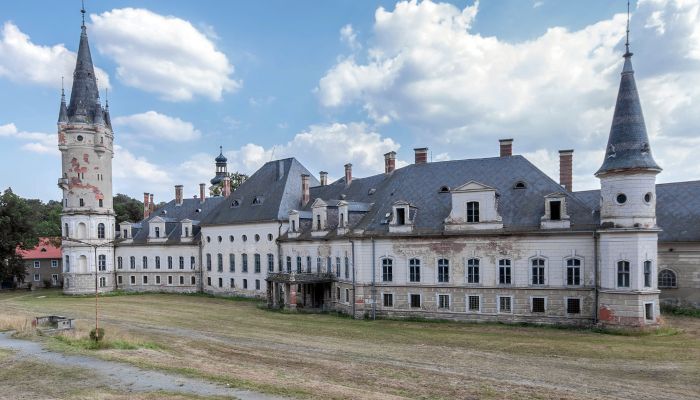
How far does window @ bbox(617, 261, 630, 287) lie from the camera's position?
26.6 metres

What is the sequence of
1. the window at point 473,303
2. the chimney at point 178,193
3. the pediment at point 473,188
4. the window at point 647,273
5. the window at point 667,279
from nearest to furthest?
the window at point 647,273 → the pediment at point 473,188 → the window at point 473,303 → the window at point 667,279 → the chimney at point 178,193

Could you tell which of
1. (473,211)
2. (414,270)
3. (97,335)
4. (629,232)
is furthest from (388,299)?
(97,335)

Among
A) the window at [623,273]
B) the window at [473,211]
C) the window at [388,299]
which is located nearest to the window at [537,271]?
the window at [623,273]

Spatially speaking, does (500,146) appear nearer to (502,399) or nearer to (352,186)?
(352,186)

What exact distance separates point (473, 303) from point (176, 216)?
42201mm

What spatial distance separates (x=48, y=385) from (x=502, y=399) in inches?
601

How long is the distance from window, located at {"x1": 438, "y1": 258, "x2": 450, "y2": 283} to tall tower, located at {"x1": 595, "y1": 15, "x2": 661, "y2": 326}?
9102mm

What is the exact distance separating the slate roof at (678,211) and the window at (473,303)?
10866 mm

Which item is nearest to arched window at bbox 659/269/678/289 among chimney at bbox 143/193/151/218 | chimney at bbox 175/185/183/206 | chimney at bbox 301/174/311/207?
chimney at bbox 301/174/311/207

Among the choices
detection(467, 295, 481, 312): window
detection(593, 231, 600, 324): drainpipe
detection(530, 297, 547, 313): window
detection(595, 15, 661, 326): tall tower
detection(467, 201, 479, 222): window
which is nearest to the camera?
detection(595, 15, 661, 326): tall tower

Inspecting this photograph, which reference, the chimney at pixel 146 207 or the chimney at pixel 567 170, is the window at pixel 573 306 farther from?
the chimney at pixel 146 207

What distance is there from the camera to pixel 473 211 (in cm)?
3130

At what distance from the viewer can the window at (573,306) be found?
93.7 feet

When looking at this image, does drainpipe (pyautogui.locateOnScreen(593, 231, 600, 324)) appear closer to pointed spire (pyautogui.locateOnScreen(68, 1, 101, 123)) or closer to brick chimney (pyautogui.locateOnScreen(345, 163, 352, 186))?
brick chimney (pyautogui.locateOnScreen(345, 163, 352, 186))
